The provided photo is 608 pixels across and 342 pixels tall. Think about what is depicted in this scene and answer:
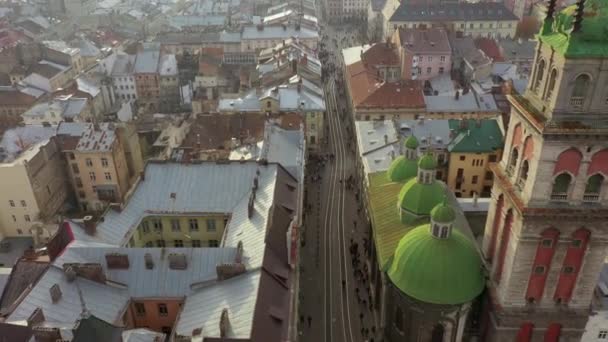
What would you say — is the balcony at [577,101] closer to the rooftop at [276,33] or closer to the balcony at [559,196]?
the balcony at [559,196]

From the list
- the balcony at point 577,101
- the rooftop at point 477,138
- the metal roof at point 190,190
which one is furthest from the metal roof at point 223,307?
the rooftop at point 477,138

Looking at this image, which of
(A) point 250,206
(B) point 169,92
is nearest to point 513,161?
(A) point 250,206

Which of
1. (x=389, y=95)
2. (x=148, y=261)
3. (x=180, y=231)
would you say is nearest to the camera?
(x=148, y=261)

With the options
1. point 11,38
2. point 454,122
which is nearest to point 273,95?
point 454,122

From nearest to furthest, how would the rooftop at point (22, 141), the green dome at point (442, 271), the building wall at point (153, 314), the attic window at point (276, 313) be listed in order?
the attic window at point (276, 313), the green dome at point (442, 271), the building wall at point (153, 314), the rooftop at point (22, 141)

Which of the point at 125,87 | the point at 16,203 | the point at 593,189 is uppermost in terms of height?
the point at 593,189

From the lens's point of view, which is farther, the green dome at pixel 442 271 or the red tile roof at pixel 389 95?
the red tile roof at pixel 389 95

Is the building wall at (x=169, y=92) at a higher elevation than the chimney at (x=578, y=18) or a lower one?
lower

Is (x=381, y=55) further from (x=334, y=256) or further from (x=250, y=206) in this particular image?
(x=250, y=206)
